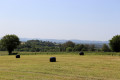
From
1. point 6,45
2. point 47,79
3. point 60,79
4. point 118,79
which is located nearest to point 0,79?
point 47,79

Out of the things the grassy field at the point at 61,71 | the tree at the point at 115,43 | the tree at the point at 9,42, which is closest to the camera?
the grassy field at the point at 61,71

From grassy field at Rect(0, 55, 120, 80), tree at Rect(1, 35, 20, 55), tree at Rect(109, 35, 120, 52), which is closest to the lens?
grassy field at Rect(0, 55, 120, 80)

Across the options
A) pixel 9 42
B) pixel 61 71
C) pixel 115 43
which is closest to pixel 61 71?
pixel 61 71

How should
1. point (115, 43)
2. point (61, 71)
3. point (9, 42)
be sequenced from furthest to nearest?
point (115, 43) < point (9, 42) < point (61, 71)

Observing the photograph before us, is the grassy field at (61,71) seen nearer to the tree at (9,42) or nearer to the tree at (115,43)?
the tree at (9,42)

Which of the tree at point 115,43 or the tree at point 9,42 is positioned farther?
the tree at point 115,43

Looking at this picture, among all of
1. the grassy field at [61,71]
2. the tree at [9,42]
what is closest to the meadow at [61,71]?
the grassy field at [61,71]

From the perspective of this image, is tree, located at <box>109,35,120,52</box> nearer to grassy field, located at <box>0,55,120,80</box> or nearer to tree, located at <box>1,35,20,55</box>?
tree, located at <box>1,35,20,55</box>

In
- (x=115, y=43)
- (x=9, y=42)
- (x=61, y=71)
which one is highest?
(x=9, y=42)

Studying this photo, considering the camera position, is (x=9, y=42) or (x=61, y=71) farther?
(x=9, y=42)

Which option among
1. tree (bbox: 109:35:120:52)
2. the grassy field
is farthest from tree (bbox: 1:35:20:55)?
the grassy field

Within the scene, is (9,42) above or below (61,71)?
above

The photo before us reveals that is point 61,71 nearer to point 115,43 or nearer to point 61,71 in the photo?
point 61,71

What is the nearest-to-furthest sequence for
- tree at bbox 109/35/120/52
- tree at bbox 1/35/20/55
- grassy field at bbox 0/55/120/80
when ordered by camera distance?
grassy field at bbox 0/55/120/80, tree at bbox 1/35/20/55, tree at bbox 109/35/120/52
